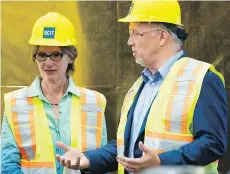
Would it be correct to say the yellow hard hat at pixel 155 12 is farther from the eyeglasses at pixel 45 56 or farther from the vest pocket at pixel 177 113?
the eyeglasses at pixel 45 56

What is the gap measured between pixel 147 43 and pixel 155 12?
0.22 m

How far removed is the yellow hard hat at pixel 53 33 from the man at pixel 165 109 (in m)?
1.16

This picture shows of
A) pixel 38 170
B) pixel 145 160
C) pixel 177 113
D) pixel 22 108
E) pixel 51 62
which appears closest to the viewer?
pixel 145 160

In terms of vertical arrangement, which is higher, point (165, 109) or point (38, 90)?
point (165, 109)

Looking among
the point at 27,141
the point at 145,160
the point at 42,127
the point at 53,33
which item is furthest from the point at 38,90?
the point at 145,160

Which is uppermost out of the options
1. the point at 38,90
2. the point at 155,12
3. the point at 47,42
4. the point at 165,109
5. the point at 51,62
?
the point at 155,12

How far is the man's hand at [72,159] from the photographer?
4.89 metres

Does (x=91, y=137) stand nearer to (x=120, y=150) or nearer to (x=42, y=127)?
(x=42, y=127)

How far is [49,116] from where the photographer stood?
20.0 ft

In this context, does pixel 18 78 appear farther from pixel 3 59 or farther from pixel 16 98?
pixel 16 98

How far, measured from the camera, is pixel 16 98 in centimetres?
629

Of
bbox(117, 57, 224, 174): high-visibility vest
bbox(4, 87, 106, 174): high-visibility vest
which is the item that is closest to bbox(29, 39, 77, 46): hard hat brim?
bbox(4, 87, 106, 174): high-visibility vest

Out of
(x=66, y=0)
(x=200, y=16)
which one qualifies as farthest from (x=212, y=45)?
(x=66, y=0)

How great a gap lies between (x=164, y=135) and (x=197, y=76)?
15.6 inches
